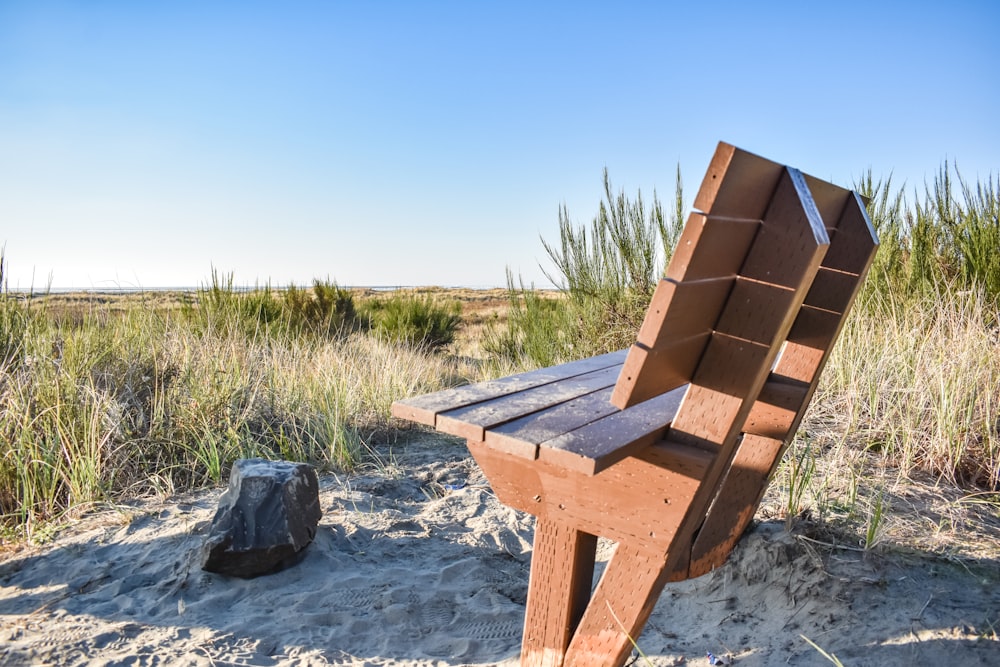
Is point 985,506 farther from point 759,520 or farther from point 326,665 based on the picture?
point 326,665

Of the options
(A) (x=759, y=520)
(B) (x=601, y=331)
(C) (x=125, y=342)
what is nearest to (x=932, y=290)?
(B) (x=601, y=331)

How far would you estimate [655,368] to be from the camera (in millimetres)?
1326

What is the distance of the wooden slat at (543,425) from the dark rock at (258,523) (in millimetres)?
1382

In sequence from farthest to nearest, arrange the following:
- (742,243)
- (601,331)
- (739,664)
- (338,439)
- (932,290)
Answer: (601,331), (932,290), (338,439), (739,664), (742,243)

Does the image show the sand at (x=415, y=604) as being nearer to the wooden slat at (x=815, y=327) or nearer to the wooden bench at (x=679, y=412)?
the wooden bench at (x=679, y=412)

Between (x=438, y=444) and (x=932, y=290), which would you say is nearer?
(x=438, y=444)

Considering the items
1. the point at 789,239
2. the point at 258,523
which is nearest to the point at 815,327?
the point at 789,239

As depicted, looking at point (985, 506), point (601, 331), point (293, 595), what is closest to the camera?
point (293, 595)

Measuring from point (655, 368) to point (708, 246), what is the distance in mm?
249

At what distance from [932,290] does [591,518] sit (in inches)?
192

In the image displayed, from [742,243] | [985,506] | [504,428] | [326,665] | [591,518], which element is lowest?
[326,665]

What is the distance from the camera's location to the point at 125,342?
4.55 meters

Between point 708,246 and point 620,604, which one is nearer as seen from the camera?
point 708,246

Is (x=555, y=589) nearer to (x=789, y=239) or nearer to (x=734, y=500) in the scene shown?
(x=734, y=500)
